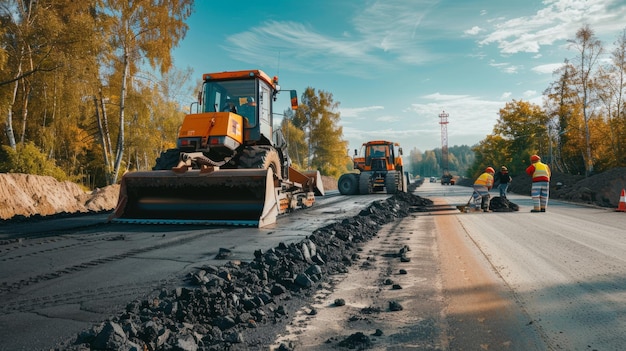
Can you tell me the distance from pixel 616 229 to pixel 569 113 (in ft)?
112

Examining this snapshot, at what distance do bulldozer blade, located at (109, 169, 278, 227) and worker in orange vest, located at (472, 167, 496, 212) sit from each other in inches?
261

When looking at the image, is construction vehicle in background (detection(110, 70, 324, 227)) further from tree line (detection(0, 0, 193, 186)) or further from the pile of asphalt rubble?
tree line (detection(0, 0, 193, 186))

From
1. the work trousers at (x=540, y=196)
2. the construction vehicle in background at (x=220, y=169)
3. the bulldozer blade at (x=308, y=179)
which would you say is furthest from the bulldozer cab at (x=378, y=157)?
the construction vehicle in background at (x=220, y=169)

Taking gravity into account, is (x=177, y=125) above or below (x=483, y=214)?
above

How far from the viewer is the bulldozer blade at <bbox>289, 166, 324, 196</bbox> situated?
11.2m

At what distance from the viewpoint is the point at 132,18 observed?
18047mm

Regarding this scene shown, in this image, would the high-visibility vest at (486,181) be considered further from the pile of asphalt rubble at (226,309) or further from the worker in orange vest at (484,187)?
the pile of asphalt rubble at (226,309)

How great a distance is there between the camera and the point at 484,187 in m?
11.5

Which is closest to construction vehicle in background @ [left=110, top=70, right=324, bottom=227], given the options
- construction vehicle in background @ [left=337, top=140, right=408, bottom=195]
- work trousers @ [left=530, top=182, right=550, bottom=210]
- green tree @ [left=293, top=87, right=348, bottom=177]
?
work trousers @ [left=530, top=182, right=550, bottom=210]

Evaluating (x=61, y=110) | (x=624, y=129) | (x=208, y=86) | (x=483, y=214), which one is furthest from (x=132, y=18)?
(x=624, y=129)

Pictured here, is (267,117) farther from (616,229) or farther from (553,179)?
(553,179)

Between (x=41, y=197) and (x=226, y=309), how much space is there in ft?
37.6

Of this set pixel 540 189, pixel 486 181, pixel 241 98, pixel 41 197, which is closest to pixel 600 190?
pixel 540 189

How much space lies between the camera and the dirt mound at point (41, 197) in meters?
10.9
